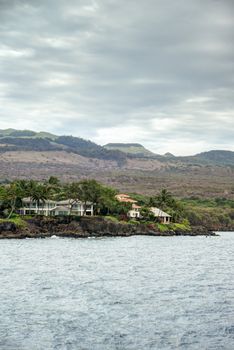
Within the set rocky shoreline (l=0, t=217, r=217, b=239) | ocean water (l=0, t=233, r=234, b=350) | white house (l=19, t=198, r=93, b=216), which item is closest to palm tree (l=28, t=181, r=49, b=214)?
white house (l=19, t=198, r=93, b=216)

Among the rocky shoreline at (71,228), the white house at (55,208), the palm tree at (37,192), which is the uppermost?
the palm tree at (37,192)

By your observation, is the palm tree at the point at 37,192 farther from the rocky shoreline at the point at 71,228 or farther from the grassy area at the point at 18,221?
the grassy area at the point at 18,221

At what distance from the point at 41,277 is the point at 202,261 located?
124 ft

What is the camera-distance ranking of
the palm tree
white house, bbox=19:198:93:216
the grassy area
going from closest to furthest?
1. the grassy area
2. the palm tree
3. white house, bbox=19:198:93:216

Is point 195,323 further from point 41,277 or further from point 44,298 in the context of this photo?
point 41,277

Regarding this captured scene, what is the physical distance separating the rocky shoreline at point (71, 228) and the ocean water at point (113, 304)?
5392cm

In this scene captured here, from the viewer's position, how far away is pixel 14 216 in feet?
524

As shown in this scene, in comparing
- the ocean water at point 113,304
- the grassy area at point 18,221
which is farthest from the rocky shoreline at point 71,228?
the ocean water at point 113,304

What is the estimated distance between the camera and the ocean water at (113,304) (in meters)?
40.2

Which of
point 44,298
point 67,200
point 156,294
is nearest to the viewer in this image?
point 44,298

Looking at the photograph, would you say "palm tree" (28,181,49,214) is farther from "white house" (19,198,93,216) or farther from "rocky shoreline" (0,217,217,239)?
"rocky shoreline" (0,217,217,239)

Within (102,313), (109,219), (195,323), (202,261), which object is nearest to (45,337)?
(102,313)

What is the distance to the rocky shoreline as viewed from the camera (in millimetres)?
147250

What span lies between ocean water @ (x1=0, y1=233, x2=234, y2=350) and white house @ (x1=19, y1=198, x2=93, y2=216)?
8601 centimetres
